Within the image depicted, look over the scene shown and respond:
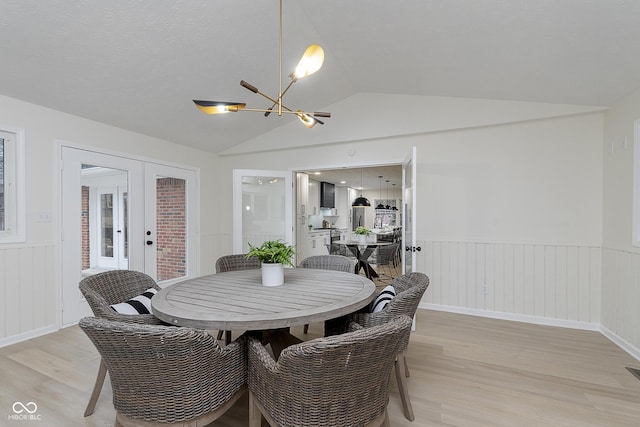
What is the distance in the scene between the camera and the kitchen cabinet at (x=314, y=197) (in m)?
7.99

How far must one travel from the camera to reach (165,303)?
1.73m

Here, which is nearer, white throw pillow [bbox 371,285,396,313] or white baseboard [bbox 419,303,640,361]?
white throw pillow [bbox 371,285,396,313]

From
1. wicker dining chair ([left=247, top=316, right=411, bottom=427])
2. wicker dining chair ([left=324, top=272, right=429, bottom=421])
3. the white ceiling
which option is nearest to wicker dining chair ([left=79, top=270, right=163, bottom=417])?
wicker dining chair ([left=247, top=316, right=411, bottom=427])

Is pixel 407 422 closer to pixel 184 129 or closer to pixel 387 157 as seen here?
pixel 387 157

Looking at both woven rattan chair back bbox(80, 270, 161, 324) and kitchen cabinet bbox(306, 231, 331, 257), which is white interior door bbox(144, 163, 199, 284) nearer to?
woven rattan chair back bbox(80, 270, 161, 324)

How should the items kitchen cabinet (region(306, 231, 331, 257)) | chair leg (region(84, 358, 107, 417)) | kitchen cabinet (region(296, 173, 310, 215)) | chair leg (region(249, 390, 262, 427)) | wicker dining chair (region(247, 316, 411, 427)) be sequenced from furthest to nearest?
kitchen cabinet (region(306, 231, 331, 257))
kitchen cabinet (region(296, 173, 310, 215))
chair leg (region(84, 358, 107, 417))
chair leg (region(249, 390, 262, 427))
wicker dining chair (region(247, 316, 411, 427))

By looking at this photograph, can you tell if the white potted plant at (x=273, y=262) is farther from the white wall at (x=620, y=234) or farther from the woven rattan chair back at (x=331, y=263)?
the white wall at (x=620, y=234)

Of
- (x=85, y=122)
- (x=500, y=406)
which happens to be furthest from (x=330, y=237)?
(x=500, y=406)

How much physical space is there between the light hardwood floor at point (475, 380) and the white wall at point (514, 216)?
503 millimetres

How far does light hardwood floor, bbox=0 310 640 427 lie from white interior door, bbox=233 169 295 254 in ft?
6.54

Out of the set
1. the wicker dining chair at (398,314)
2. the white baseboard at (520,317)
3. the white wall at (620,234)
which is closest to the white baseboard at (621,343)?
the white wall at (620,234)

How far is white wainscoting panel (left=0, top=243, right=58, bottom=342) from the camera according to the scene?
2857 mm

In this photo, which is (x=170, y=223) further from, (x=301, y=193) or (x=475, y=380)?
(x=475, y=380)

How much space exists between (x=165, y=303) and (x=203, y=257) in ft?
11.5
